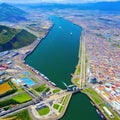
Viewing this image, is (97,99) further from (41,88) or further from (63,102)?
(41,88)

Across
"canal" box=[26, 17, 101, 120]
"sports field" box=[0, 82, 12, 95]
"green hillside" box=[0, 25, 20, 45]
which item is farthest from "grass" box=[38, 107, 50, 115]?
"green hillside" box=[0, 25, 20, 45]

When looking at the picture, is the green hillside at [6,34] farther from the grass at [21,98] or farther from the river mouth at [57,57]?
the grass at [21,98]

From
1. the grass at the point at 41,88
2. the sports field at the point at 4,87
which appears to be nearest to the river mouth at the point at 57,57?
the grass at the point at 41,88

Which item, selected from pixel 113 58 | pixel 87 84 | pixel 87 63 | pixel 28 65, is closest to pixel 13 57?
pixel 28 65

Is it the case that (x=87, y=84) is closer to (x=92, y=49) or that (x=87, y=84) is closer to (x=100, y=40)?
(x=92, y=49)

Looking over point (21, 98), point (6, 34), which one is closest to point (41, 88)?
point (21, 98)
